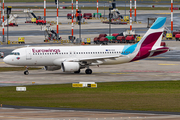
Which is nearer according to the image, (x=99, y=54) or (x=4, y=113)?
(x=4, y=113)

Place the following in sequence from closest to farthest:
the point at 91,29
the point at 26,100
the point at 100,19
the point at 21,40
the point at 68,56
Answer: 1. the point at 26,100
2. the point at 68,56
3. the point at 21,40
4. the point at 91,29
5. the point at 100,19

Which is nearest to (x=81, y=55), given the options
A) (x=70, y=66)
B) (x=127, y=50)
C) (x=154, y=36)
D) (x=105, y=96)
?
(x=70, y=66)

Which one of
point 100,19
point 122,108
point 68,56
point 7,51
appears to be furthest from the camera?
point 100,19

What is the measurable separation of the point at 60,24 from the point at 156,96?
136 m

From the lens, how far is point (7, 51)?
9825 centimetres

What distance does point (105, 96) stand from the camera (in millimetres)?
40719

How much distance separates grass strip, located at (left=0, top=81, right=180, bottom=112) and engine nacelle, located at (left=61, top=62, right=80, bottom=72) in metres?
9.46

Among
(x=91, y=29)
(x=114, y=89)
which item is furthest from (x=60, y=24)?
(x=114, y=89)

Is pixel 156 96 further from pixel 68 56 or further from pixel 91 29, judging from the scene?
pixel 91 29

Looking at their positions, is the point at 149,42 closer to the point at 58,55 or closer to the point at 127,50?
the point at 127,50

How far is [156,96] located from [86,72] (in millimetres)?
23376

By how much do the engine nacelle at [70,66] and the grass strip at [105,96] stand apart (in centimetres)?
946

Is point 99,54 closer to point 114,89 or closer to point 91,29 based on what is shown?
point 114,89

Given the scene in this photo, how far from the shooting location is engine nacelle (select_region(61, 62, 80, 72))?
196 feet
